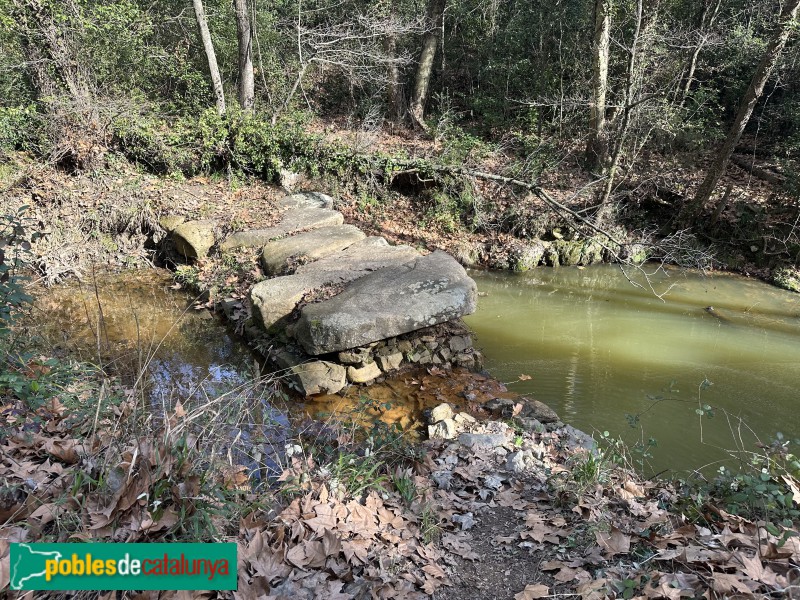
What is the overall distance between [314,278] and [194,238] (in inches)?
133

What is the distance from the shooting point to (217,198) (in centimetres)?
1011

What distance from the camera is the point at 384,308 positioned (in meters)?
5.70

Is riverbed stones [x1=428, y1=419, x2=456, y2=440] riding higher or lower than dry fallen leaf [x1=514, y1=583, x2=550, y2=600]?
lower

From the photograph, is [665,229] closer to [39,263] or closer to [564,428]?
[564,428]

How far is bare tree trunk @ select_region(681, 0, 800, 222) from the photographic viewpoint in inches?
359

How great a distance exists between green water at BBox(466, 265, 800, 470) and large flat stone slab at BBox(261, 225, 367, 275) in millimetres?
2536

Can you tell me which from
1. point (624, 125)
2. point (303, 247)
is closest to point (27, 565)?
point (303, 247)

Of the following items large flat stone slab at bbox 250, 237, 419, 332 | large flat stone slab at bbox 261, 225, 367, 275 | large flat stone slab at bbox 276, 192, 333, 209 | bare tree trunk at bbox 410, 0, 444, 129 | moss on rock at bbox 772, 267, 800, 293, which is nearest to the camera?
large flat stone slab at bbox 250, 237, 419, 332

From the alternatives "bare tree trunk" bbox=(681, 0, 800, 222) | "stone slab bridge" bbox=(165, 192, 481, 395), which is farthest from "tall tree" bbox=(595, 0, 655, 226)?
"stone slab bridge" bbox=(165, 192, 481, 395)

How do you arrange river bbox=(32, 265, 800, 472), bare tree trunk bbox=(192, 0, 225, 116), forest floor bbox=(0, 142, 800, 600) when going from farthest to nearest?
bare tree trunk bbox=(192, 0, 225, 116)
river bbox=(32, 265, 800, 472)
forest floor bbox=(0, 142, 800, 600)

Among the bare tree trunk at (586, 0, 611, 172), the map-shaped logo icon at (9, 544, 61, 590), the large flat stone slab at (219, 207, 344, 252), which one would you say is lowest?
the large flat stone slab at (219, 207, 344, 252)

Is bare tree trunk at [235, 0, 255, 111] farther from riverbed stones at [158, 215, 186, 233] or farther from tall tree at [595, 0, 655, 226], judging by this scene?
tall tree at [595, 0, 655, 226]

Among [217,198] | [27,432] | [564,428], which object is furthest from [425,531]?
[217,198]

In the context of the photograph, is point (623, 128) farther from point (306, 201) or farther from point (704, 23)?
point (306, 201)
